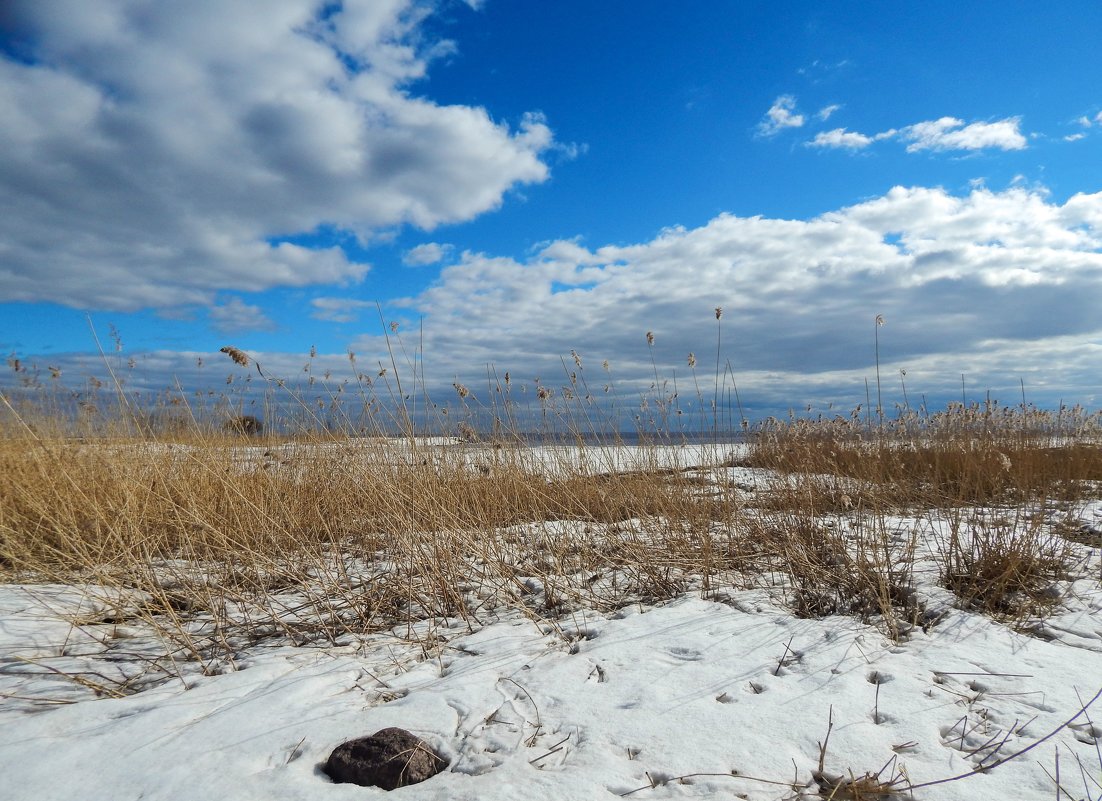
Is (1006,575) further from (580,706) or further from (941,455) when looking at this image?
(941,455)

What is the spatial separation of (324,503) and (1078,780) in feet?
13.1

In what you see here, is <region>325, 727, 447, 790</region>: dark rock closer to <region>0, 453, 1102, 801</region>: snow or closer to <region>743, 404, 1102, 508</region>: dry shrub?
<region>0, 453, 1102, 801</region>: snow

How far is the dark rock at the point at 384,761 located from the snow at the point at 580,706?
0.05 m

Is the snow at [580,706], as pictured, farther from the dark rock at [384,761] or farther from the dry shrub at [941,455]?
the dry shrub at [941,455]

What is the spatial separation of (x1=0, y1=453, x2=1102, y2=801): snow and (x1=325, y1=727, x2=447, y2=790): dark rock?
0.15 ft

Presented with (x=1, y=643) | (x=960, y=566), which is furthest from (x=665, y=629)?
(x=1, y=643)

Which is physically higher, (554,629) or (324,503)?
(324,503)

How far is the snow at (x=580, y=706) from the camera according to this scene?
1365 mm

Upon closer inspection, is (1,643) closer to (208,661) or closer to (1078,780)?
(208,661)

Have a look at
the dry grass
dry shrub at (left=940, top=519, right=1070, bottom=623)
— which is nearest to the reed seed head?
the dry grass

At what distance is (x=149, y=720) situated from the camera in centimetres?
163

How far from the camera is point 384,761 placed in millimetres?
1411

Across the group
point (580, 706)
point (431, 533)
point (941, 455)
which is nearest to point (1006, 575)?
point (580, 706)

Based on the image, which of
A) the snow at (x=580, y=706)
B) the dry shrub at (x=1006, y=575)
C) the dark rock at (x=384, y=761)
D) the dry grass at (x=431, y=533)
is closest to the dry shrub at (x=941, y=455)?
the dry grass at (x=431, y=533)
